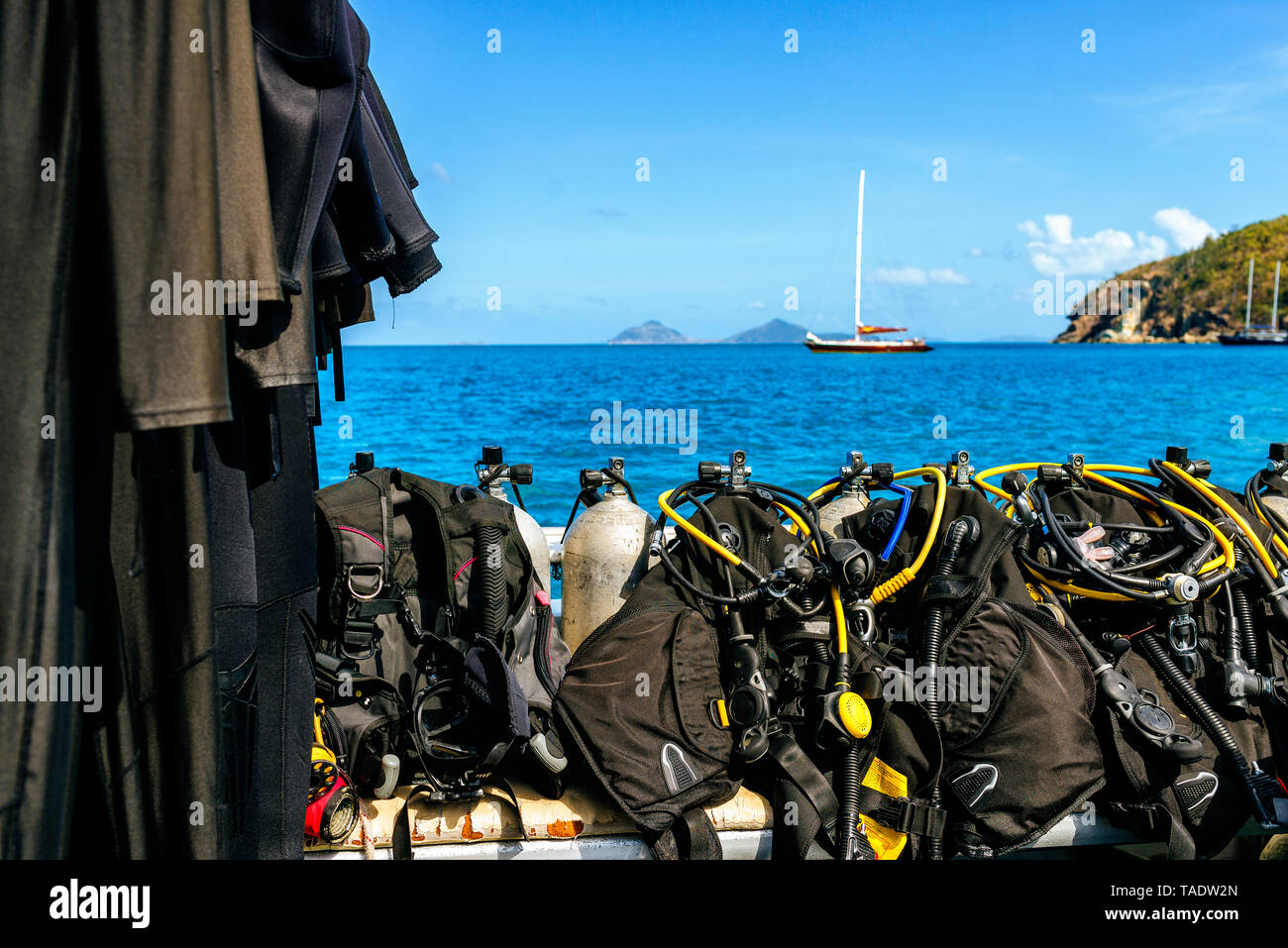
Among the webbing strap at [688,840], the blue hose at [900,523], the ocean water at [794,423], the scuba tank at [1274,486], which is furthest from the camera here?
the ocean water at [794,423]

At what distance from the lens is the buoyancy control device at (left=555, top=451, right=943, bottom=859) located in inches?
84.1

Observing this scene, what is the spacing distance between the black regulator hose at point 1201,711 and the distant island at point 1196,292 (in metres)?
83.2

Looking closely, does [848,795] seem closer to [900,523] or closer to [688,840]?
[688,840]

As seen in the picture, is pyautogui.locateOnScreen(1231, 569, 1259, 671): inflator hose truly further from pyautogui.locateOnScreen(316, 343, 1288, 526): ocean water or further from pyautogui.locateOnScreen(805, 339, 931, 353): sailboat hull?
pyautogui.locateOnScreen(805, 339, 931, 353): sailboat hull

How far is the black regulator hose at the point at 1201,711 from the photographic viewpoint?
7.06 feet

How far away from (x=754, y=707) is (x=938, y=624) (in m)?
0.56

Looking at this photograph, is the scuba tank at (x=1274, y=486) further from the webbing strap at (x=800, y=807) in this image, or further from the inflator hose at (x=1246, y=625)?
the webbing strap at (x=800, y=807)

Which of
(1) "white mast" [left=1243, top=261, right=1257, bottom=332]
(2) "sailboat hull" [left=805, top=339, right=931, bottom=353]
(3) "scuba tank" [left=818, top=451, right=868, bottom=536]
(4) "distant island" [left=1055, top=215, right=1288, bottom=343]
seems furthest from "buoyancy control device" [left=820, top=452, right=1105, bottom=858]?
(1) "white mast" [left=1243, top=261, right=1257, bottom=332]

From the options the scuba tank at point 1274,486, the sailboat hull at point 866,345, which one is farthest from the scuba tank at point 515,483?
the sailboat hull at point 866,345

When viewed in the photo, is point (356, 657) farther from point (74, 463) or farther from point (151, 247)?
point (151, 247)

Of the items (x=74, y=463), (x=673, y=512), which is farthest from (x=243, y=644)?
(x=673, y=512)

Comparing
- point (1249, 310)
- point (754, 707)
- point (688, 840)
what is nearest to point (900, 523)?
point (754, 707)
